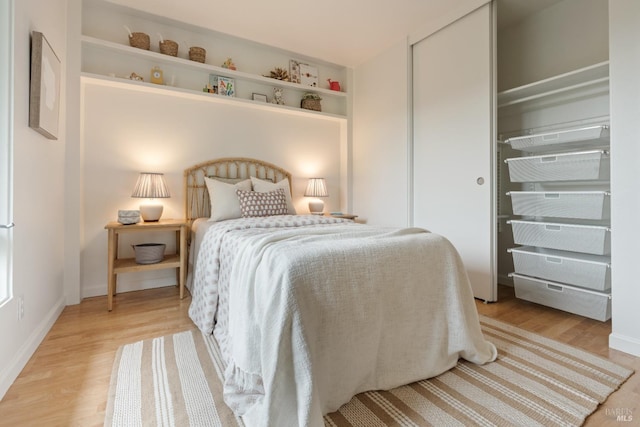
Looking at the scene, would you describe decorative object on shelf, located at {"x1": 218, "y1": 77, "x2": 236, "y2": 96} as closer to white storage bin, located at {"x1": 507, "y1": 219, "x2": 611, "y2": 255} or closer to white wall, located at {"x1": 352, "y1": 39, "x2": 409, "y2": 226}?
white wall, located at {"x1": 352, "y1": 39, "x2": 409, "y2": 226}

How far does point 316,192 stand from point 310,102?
1047mm

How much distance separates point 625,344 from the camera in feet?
5.80

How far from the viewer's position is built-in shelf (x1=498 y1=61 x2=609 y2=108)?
216 centimetres

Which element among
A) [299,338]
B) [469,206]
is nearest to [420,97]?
[469,206]

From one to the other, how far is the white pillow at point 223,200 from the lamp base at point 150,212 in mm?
439

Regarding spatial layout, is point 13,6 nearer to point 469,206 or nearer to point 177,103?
point 177,103

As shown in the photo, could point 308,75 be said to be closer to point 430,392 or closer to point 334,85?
point 334,85

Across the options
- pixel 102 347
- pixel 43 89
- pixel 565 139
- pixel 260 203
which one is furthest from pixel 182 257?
pixel 565 139

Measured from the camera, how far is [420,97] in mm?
3117

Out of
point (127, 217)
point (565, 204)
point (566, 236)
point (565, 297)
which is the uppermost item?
point (565, 204)

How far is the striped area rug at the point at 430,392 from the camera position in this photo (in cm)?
122

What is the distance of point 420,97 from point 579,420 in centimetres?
273

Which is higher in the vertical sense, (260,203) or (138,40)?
(138,40)

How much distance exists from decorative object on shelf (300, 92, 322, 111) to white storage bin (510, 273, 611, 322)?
104 inches
